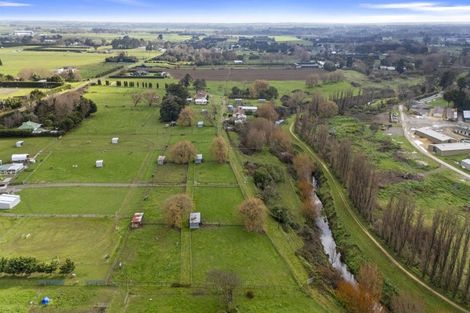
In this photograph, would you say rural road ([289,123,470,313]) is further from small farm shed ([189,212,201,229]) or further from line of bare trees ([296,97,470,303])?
small farm shed ([189,212,201,229])

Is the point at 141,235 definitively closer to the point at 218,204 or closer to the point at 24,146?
the point at 218,204

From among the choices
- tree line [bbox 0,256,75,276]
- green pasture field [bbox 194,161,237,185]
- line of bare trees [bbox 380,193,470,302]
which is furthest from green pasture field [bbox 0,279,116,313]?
line of bare trees [bbox 380,193,470,302]

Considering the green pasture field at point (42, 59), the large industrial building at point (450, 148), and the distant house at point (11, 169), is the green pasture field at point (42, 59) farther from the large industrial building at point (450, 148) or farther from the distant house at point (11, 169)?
the large industrial building at point (450, 148)

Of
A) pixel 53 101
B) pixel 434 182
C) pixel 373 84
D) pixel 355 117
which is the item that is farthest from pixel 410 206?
pixel 373 84

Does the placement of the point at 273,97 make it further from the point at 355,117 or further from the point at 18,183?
the point at 18,183

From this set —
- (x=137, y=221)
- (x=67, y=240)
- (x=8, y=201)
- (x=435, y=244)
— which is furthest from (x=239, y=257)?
(x=8, y=201)

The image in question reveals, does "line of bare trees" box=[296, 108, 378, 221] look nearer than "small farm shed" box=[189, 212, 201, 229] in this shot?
No

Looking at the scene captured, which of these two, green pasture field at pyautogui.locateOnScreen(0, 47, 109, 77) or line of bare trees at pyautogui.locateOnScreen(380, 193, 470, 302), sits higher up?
green pasture field at pyautogui.locateOnScreen(0, 47, 109, 77)
